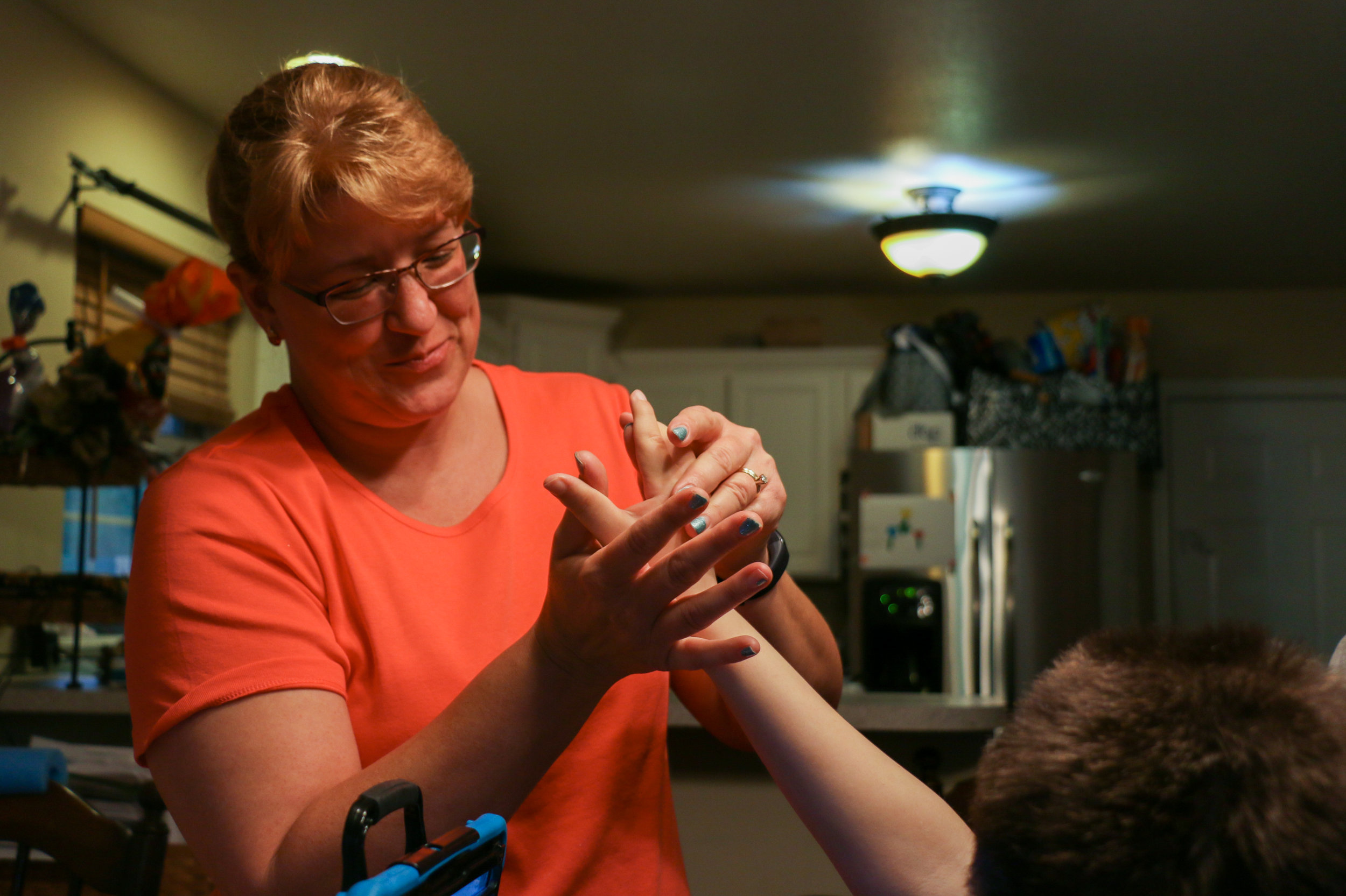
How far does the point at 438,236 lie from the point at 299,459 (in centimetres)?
20

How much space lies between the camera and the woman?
63 centimetres

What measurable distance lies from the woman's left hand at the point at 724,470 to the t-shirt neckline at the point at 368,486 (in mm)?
128

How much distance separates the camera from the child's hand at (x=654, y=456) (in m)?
0.78

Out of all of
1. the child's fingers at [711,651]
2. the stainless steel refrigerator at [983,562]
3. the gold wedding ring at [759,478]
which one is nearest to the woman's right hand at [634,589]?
the child's fingers at [711,651]

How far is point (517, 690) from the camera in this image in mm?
638

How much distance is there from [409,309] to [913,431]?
161 inches

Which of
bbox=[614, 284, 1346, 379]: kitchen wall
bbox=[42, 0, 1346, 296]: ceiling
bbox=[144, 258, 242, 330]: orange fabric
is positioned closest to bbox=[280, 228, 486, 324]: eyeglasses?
bbox=[144, 258, 242, 330]: orange fabric

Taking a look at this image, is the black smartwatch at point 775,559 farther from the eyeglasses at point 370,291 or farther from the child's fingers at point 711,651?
the eyeglasses at point 370,291

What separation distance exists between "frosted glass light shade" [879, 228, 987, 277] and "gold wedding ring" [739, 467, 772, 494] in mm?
3210

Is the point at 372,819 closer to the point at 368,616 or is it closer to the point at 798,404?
the point at 368,616

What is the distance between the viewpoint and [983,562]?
437cm

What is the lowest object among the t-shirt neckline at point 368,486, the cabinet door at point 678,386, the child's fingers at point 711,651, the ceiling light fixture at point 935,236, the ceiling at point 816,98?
the child's fingers at point 711,651

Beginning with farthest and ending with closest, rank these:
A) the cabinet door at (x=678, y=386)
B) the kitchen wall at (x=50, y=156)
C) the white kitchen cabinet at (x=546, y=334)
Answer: the cabinet door at (x=678, y=386) < the white kitchen cabinet at (x=546, y=334) < the kitchen wall at (x=50, y=156)

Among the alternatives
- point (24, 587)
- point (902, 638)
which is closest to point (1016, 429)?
point (902, 638)
